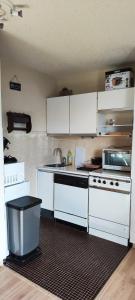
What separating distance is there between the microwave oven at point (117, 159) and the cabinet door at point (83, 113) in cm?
42

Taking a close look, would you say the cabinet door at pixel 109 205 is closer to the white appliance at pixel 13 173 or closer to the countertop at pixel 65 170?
the countertop at pixel 65 170

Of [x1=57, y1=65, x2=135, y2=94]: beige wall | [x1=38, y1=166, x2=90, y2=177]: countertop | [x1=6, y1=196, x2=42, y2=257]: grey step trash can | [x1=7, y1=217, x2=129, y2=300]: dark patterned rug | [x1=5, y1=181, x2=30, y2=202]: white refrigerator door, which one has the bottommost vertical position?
[x1=7, y1=217, x2=129, y2=300]: dark patterned rug

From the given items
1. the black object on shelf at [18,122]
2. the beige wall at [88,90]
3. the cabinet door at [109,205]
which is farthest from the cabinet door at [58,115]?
the cabinet door at [109,205]

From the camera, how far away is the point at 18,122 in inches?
119

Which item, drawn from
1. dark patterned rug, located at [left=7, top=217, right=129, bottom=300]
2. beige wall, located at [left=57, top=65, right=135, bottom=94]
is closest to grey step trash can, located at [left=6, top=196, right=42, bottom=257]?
dark patterned rug, located at [left=7, top=217, right=129, bottom=300]

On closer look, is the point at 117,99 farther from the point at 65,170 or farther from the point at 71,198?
the point at 71,198

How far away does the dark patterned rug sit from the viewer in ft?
6.33

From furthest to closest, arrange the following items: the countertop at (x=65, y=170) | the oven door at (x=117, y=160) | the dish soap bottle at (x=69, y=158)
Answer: the dish soap bottle at (x=69, y=158) < the countertop at (x=65, y=170) < the oven door at (x=117, y=160)

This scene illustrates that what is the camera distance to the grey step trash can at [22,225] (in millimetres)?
2248

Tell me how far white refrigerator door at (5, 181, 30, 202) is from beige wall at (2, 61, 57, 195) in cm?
68

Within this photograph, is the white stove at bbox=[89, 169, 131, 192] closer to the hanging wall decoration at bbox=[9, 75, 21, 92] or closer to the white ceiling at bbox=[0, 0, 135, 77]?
the white ceiling at bbox=[0, 0, 135, 77]

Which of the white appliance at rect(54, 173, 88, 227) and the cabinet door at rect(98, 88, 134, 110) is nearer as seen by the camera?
the cabinet door at rect(98, 88, 134, 110)

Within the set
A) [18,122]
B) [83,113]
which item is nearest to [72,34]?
[83,113]

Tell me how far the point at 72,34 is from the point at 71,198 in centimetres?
217
